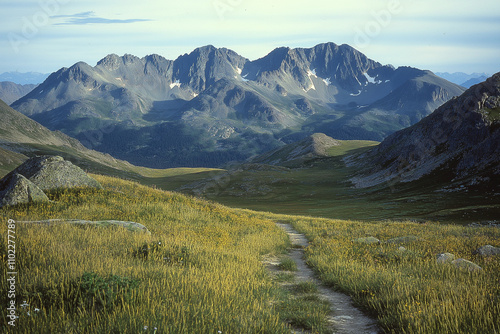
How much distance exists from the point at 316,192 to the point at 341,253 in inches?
3641

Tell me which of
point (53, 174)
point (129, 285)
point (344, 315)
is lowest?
point (344, 315)

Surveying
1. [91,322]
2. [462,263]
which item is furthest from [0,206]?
[462,263]

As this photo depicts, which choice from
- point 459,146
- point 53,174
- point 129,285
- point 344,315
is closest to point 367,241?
point 344,315

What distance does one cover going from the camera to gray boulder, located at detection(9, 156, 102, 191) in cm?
1923

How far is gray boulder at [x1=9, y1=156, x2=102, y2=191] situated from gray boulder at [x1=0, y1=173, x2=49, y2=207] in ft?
6.67

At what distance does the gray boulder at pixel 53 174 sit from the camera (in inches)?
757

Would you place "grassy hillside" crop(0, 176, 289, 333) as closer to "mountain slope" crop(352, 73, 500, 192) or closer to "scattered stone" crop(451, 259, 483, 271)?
"scattered stone" crop(451, 259, 483, 271)

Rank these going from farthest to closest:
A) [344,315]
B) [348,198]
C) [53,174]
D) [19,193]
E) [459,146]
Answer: [348,198], [459,146], [53,174], [19,193], [344,315]

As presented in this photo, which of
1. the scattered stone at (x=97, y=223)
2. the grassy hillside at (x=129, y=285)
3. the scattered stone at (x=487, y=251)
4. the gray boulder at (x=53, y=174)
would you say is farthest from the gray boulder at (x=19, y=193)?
the scattered stone at (x=487, y=251)

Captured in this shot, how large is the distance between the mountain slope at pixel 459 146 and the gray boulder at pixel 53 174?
67.0 meters

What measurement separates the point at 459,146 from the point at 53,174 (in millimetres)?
90681

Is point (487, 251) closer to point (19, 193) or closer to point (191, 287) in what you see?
point (191, 287)

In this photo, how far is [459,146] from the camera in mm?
82188

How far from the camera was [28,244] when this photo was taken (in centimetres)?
890
